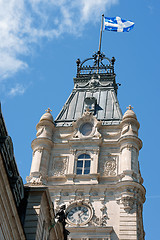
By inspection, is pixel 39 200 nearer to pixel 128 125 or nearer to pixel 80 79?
pixel 128 125

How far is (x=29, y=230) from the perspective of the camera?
27.4 meters

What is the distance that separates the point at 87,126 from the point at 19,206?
30.5 meters

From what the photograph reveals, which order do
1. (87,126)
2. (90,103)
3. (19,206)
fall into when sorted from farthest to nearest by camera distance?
1. (90,103)
2. (87,126)
3. (19,206)

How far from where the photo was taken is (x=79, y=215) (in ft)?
162

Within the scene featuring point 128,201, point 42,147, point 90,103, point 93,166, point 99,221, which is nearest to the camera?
point 99,221

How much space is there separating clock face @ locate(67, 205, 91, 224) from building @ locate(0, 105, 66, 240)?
1674cm

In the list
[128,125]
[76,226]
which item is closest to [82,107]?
[128,125]

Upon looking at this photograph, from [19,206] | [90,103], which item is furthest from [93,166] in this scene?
[19,206]

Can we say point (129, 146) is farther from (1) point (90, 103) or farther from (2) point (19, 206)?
(2) point (19, 206)

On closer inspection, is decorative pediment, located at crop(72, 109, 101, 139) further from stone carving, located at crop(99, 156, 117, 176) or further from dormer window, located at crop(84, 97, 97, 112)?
stone carving, located at crop(99, 156, 117, 176)

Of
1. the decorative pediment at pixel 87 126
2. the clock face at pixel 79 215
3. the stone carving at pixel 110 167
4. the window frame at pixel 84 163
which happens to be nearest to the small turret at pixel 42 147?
the decorative pediment at pixel 87 126

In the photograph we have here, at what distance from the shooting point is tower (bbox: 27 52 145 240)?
48.2 meters

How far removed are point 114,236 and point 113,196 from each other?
458 cm

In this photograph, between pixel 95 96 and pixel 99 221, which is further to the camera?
pixel 95 96
